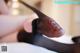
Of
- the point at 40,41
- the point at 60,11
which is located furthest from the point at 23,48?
the point at 60,11

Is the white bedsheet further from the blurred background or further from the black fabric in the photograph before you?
the blurred background

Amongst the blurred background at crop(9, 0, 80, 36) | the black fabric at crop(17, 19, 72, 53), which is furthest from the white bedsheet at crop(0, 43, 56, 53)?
the blurred background at crop(9, 0, 80, 36)

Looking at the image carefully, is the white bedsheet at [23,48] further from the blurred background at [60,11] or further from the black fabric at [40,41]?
the blurred background at [60,11]

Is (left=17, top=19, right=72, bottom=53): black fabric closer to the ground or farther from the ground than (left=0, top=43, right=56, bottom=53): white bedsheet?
farther from the ground

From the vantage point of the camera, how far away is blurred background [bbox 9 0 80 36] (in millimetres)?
603

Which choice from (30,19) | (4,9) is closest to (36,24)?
(30,19)

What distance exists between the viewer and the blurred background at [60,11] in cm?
60

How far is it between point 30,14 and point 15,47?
0.48 ft

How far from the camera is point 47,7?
60 cm

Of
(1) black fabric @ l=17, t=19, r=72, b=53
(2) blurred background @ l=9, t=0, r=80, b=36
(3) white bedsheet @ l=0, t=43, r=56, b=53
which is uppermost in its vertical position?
(2) blurred background @ l=9, t=0, r=80, b=36

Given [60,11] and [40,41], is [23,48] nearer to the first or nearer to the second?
[40,41]

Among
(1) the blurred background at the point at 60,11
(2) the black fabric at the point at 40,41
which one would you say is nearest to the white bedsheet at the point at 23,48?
(2) the black fabric at the point at 40,41

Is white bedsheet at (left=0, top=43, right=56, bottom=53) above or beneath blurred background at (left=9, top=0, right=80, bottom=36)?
beneath

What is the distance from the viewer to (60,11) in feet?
2.03
